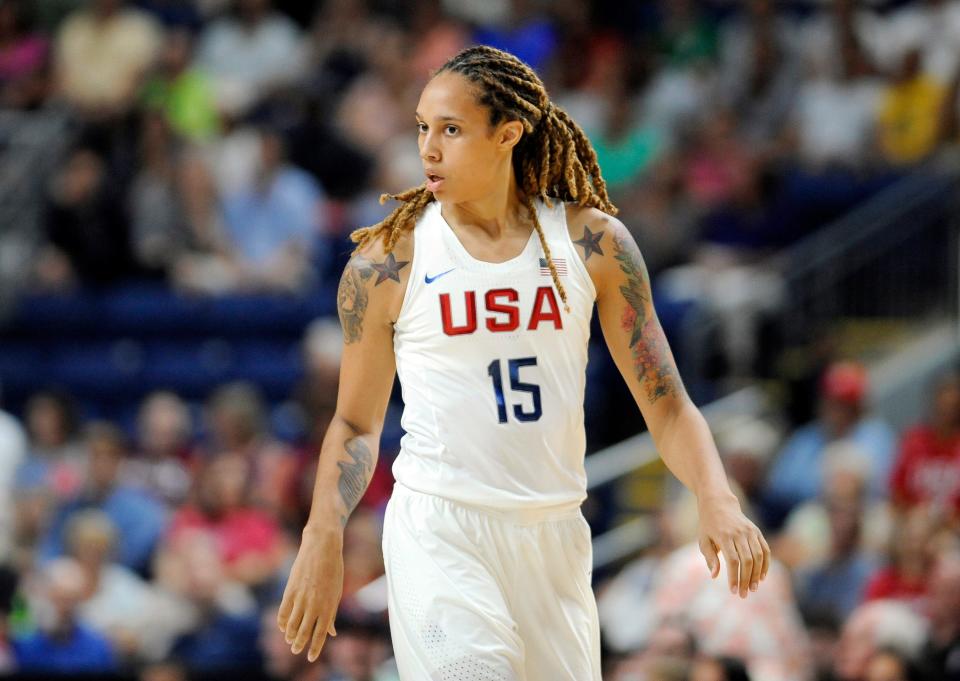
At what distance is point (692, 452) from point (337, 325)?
6.10m

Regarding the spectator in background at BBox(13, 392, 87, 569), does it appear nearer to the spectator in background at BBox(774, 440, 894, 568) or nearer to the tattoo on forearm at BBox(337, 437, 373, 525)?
the spectator in background at BBox(774, 440, 894, 568)

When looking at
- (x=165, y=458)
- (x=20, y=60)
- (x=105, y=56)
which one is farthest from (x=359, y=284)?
(x=20, y=60)

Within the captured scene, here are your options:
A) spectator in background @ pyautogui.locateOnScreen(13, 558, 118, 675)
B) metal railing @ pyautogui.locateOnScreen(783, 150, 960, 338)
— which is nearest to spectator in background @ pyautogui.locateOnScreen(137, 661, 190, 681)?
spectator in background @ pyautogui.locateOnScreen(13, 558, 118, 675)

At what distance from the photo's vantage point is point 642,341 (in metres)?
4.91

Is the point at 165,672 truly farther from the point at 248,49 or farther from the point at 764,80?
the point at 248,49

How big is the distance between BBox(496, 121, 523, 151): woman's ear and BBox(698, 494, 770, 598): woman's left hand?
1.16 metres

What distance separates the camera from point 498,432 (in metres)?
4.64

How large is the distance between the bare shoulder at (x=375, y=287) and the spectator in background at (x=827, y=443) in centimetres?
500

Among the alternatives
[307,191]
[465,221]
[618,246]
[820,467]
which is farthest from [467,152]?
[307,191]

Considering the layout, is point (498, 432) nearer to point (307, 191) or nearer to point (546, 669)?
point (546, 669)

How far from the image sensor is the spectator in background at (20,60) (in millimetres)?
12953

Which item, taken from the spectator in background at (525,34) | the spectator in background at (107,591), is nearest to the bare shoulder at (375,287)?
the spectator in background at (107,591)

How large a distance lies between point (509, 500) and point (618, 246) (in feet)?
2.73

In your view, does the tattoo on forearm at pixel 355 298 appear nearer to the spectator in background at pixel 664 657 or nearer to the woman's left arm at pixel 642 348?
the woman's left arm at pixel 642 348
